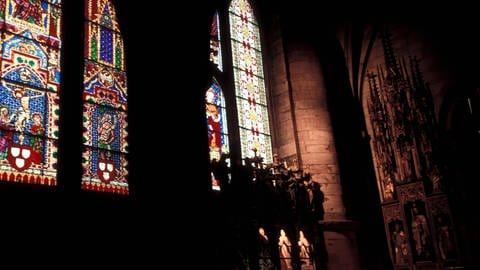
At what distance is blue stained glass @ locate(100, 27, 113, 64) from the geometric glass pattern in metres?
2.05

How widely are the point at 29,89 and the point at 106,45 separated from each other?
5.00ft

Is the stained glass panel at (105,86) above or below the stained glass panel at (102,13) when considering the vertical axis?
below

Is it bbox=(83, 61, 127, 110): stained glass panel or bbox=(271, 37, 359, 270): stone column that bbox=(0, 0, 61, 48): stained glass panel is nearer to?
bbox=(83, 61, 127, 110): stained glass panel

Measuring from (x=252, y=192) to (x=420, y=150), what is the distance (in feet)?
9.62

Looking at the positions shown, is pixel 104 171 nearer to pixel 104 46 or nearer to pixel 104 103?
pixel 104 103

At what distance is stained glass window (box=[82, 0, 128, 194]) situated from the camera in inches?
267

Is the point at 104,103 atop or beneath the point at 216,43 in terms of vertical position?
beneath

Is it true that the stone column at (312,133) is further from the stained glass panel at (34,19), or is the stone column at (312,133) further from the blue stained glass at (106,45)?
the stained glass panel at (34,19)

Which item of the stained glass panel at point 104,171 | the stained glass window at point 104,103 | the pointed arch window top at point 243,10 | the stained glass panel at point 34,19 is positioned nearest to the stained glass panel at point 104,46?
the stained glass window at point 104,103

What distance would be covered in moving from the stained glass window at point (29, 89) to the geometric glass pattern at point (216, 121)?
9.47 ft

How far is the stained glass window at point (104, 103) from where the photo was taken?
6793 mm

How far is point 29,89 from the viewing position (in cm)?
658

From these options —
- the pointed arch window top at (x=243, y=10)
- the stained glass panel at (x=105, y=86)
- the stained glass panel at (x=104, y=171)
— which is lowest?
the stained glass panel at (x=104, y=171)

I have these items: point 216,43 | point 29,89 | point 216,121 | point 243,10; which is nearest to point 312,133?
point 216,121
